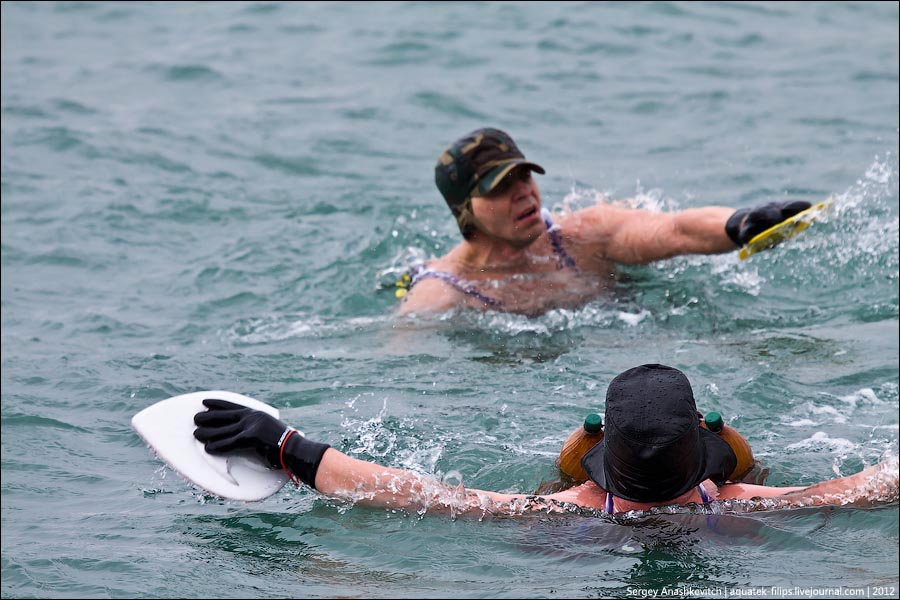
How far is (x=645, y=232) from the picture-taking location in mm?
7129

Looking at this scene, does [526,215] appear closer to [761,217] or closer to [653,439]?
[761,217]

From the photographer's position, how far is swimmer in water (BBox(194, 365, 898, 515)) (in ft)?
13.6

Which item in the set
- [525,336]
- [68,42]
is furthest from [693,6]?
[525,336]

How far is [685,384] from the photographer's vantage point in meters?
4.23

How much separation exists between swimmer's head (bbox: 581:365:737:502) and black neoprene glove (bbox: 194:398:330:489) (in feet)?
4.08

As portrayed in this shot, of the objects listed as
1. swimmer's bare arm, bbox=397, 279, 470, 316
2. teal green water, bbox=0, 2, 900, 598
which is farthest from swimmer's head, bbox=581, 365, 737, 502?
swimmer's bare arm, bbox=397, 279, 470, 316

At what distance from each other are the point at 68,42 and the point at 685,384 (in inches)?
463

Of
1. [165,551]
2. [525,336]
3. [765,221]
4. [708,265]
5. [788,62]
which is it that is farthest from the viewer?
[788,62]

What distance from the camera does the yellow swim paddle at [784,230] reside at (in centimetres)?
623

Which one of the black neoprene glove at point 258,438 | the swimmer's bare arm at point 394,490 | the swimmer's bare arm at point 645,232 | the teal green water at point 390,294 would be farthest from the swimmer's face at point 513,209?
the swimmer's bare arm at point 394,490

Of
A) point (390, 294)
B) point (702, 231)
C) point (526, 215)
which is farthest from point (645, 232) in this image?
point (390, 294)

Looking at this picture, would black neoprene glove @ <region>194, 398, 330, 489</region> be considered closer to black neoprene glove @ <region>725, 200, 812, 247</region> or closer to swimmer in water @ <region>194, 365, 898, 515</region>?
swimmer in water @ <region>194, 365, 898, 515</region>

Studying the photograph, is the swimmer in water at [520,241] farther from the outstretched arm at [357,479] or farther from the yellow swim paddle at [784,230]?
the outstretched arm at [357,479]

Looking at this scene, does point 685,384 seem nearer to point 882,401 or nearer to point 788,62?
point 882,401
